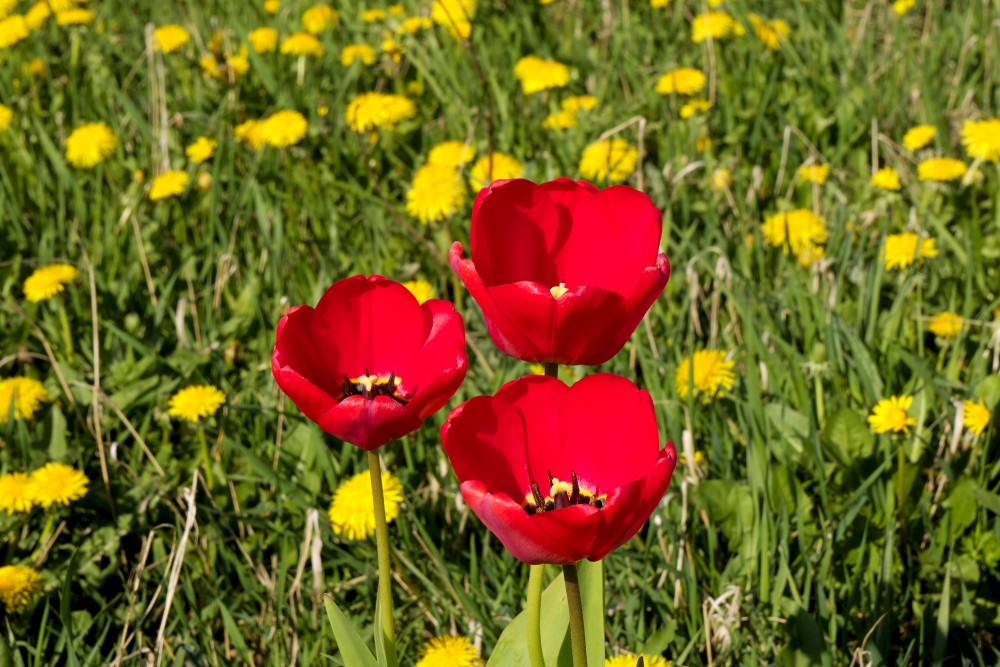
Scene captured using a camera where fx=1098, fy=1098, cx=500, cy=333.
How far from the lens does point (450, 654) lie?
4.70 ft

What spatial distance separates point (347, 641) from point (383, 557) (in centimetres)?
8

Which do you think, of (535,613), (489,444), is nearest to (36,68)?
(489,444)

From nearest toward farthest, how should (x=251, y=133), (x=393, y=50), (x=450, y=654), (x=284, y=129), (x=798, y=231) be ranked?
(x=450, y=654)
(x=798, y=231)
(x=284, y=129)
(x=251, y=133)
(x=393, y=50)

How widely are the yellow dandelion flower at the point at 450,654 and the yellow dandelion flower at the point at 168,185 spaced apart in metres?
1.61

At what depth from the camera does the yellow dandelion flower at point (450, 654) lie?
142 centimetres

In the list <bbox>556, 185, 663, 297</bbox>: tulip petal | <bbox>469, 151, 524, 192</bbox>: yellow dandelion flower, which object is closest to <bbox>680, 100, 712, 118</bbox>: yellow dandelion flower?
<bbox>469, 151, 524, 192</bbox>: yellow dandelion flower

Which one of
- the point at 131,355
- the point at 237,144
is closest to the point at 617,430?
the point at 131,355

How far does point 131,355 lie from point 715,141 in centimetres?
163

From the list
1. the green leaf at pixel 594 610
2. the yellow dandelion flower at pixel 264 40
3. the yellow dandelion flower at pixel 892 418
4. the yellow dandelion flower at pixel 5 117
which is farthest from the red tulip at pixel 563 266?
the yellow dandelion flower at pixel 264 40

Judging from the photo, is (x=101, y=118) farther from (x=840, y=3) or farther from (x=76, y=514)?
(x=840, y=3)

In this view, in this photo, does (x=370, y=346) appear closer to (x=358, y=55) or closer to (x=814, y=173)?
(x=814, y=173)

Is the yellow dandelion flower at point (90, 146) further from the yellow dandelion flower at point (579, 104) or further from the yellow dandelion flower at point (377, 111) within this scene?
the yellow dandelion flower at point (579, 104)

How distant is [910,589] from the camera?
166 cm

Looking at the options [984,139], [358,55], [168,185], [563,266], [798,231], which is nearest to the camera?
[563,266]
